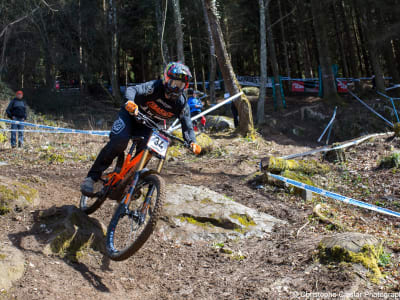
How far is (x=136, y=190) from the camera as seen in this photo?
440 cm

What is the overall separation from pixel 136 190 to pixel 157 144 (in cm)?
64

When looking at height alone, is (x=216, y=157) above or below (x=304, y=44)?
below

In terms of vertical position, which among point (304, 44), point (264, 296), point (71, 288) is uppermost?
point (304, 44)

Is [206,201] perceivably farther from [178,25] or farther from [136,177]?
[178,25]

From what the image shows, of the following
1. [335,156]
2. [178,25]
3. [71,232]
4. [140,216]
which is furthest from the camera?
[178,25]

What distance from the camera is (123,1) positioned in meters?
28.6

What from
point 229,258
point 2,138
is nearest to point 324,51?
point 2,138

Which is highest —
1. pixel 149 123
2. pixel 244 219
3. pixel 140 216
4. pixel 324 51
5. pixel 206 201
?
pixel 324 51

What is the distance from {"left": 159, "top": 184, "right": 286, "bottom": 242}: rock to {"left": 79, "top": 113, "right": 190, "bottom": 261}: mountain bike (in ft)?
2.76

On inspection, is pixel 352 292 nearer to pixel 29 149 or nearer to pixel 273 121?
pixel 29 149

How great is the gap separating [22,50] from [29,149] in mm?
16655

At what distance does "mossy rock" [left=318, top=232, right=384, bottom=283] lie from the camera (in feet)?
12.1

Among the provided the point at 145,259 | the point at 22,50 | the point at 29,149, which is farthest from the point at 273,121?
the point at 22,50

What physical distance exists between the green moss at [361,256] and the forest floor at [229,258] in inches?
3.9
